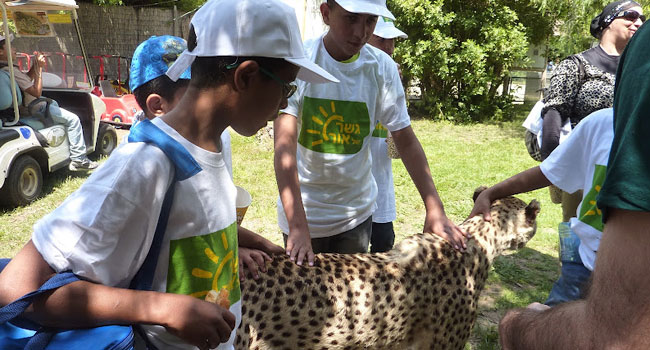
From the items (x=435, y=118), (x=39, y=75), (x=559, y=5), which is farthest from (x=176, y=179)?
(x=559, y=5)

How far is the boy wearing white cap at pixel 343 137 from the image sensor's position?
2736 mm

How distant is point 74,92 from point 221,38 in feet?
27.8

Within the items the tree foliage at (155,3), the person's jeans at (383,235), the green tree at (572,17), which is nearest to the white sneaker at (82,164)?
the person's jeans at (383,235)

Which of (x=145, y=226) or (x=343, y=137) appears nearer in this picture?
(x=145, y=226)

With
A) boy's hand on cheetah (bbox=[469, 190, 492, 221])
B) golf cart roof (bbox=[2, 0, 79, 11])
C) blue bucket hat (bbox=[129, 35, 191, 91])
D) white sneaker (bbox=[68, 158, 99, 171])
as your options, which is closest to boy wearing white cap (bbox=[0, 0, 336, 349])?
blue bucket hat (bbox=[129, 35, 191, 91])

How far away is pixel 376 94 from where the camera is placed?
9.84ft

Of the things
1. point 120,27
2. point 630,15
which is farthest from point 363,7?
point 120,27

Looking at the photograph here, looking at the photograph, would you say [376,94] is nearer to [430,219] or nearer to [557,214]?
[430,219]

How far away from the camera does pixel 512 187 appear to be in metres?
2.86

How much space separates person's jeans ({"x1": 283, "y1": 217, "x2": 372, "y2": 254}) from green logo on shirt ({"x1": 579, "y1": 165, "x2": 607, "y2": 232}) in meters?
1.29

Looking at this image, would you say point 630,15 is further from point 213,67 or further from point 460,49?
point 460,49

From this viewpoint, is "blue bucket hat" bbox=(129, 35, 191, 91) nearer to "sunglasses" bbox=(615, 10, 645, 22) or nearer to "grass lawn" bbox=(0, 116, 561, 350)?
"grass lawn" bbox=(0, 116, 561, 350)

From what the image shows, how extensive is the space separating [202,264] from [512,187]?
1.92 m

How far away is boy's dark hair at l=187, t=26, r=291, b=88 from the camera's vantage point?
5.15 ft
